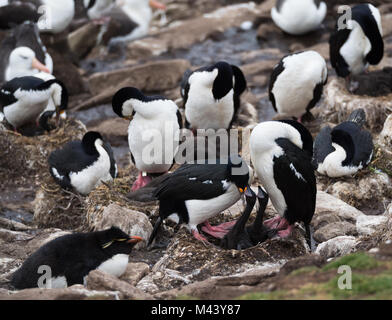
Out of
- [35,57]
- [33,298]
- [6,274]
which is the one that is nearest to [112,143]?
[35,57]

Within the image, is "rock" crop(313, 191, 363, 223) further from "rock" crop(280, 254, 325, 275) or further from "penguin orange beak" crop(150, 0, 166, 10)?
"penguin orange beak" crop(150, 0, 166, 10)

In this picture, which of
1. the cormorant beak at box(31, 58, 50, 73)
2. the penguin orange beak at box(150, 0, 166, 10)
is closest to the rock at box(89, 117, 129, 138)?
the cormorant beak at box(31, 58, 50, 73)

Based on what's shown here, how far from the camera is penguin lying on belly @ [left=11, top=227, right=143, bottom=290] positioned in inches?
268

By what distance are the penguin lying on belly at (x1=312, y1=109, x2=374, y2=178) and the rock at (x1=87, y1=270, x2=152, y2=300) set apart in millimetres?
4351

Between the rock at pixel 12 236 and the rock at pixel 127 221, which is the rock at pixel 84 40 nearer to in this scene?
the rock at pixel 12 236

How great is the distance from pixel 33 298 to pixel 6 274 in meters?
1.99

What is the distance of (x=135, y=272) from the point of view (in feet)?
23.7

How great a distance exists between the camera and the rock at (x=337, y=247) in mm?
7427

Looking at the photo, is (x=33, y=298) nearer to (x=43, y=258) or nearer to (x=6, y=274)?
(x=43, y=258)

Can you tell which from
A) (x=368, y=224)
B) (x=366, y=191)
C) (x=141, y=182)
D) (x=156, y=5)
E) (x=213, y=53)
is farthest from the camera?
(x=156, y=5)

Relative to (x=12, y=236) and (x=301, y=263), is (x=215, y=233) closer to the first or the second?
(x=301, y=263)

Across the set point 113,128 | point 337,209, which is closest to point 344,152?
point 337,209

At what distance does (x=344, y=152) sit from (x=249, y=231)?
8.01ft

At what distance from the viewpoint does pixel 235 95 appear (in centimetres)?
1116
